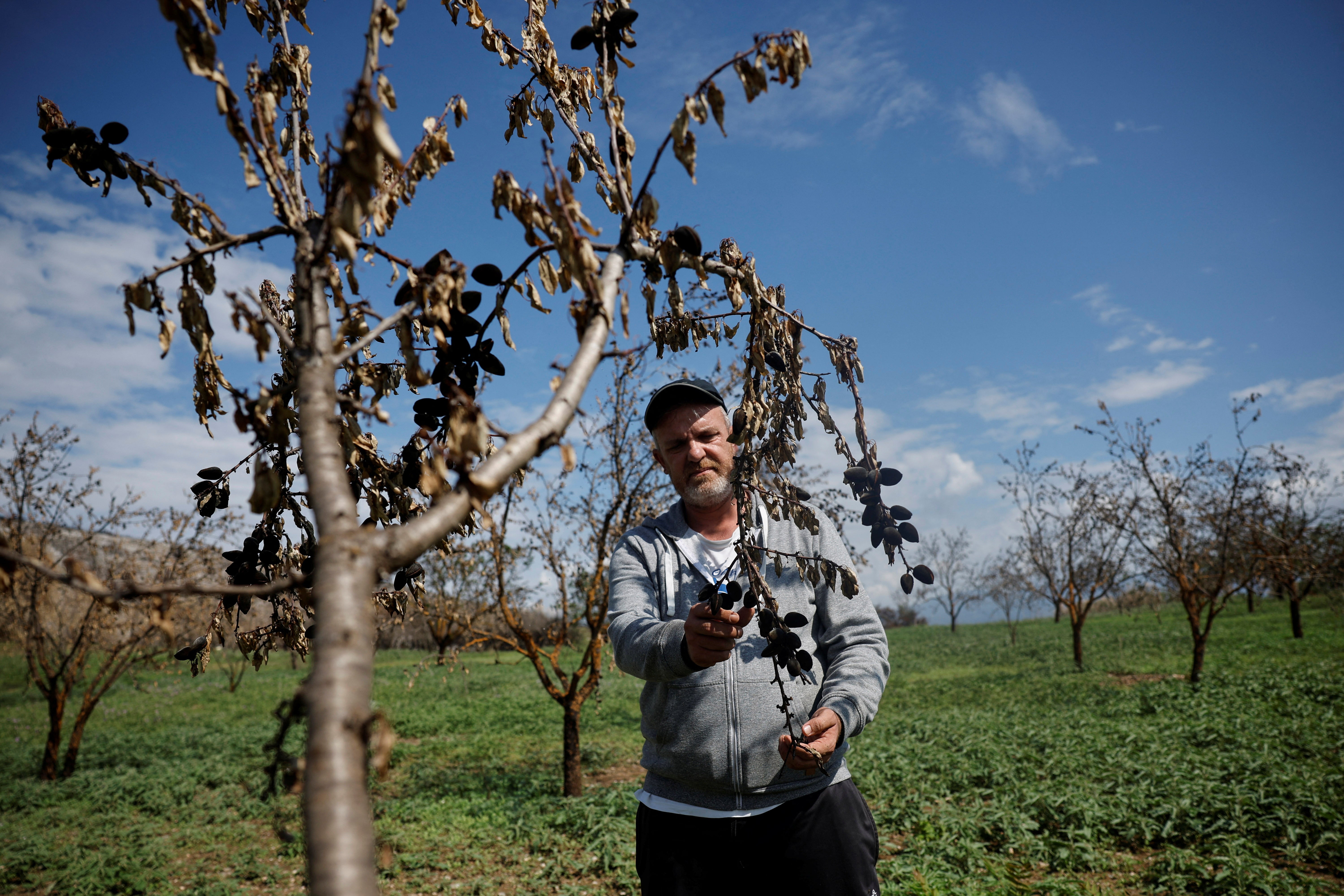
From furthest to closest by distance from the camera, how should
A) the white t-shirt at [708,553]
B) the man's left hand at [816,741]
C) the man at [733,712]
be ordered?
the white t-shirt at [708,553] < the man at [733,712] < the man's left hand at [816,741]

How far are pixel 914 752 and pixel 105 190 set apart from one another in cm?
1048

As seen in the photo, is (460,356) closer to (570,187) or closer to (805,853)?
(570,187)

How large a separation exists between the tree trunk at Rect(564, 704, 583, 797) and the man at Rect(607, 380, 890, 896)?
232 inches

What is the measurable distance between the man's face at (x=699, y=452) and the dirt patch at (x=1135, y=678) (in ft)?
48.4

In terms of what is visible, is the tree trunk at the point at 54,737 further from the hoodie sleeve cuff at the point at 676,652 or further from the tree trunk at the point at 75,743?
the hoodie sleeve cuff at the point at 676,652

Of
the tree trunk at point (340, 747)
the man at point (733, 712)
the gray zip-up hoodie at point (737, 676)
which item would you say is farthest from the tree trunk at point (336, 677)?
the gray zip-up hoodie at point (737, 676)

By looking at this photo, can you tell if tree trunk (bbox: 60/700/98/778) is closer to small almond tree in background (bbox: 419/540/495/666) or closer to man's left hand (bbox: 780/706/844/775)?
small almond tree in background (bbox: 419/540/495/666)

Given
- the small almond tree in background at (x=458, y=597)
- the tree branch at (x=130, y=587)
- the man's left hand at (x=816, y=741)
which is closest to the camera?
the tree branch at (x=130, y=587)

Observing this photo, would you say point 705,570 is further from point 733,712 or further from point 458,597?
point 458,597

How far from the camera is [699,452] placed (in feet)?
9.27

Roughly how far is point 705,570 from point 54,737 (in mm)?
13013

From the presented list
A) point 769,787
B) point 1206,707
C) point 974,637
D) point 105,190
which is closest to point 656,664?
point 769,787

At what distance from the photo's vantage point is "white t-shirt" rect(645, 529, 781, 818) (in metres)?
2.46

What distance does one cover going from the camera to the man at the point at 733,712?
238 centimetres
